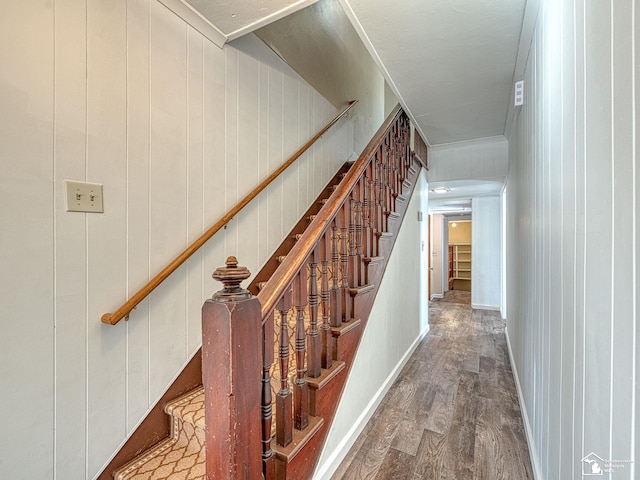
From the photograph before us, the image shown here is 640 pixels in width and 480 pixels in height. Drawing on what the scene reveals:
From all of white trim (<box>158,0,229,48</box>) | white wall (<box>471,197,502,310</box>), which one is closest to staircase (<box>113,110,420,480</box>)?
white trim (<box>158,0,229,48</box>)

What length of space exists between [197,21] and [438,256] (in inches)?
271

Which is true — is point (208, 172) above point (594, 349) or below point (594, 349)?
above

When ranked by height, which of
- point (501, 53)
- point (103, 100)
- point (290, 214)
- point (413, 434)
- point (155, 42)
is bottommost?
point (413, 434)

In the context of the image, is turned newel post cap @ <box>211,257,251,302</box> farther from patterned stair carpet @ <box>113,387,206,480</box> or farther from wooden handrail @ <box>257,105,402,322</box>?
patterned stair carpet @ <box>113,387,206,480</box>

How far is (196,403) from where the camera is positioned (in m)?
1.55

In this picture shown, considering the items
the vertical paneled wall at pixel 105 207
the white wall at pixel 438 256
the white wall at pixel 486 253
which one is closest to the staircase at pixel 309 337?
the vertical paneled wall at pixel 105 207

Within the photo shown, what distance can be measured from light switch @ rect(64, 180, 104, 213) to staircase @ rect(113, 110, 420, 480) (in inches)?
31.5

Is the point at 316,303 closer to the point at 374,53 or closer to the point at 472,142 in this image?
the point at 374,53

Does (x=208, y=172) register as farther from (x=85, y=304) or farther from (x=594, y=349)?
(x=594, y=349)

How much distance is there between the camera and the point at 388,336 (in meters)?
2.49

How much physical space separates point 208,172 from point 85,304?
928 mm

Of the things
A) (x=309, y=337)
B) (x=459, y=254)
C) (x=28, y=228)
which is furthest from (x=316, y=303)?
(x=459, y=254)

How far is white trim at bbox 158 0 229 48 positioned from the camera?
1555 millimetres

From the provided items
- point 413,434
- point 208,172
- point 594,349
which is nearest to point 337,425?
point 413,434
